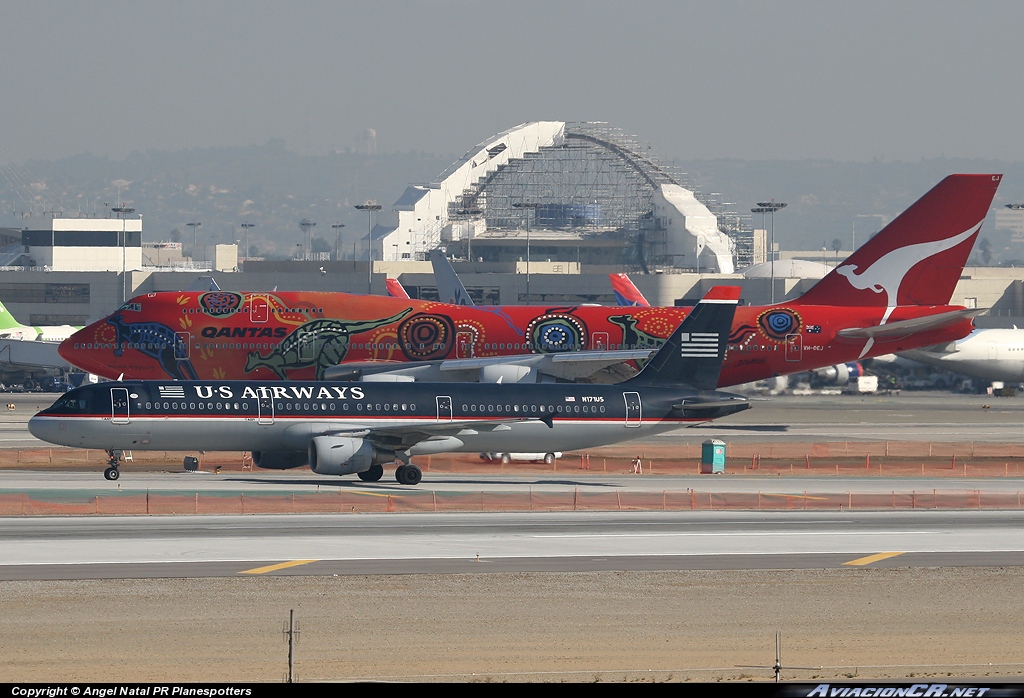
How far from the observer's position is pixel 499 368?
7281cm

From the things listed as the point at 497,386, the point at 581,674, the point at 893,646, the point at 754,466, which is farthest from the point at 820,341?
the point at 581,674

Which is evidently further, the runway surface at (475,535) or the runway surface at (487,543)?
the runway surface at (475,535)

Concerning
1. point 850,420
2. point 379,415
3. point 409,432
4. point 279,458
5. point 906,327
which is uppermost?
point 906,327

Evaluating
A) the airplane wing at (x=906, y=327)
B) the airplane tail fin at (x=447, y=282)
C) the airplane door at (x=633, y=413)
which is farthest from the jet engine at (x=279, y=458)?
the airplane tail fin at (x=447, y=282)

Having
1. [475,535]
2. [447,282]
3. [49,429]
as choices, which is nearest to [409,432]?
[475,535]

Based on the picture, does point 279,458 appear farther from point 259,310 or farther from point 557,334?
point 557,334

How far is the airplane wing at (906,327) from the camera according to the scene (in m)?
74.9

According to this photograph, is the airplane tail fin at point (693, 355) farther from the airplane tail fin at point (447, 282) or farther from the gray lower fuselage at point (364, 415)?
the airplane tail fin at point (447, 282)

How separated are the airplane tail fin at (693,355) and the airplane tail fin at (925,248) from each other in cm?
2113

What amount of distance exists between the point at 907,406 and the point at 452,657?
279ft

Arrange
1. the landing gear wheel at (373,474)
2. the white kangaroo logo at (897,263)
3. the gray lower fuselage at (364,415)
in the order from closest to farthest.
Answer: the gray lower fuselage at (364,415) < the landing gear wheel at (373,474) < the white kangaroo logo at (897,263)

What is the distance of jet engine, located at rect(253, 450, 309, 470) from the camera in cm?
5291

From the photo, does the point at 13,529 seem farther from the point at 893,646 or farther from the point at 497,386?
the point at 893,646

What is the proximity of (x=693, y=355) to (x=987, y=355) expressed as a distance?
212ft
